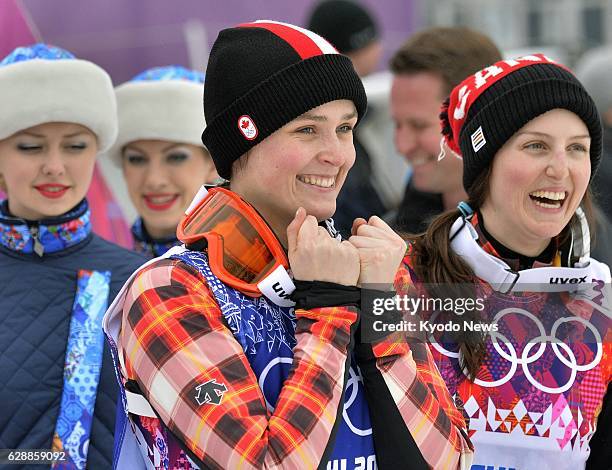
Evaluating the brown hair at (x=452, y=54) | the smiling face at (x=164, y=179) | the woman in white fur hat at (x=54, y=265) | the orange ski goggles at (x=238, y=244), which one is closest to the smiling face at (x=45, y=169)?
the woman in white fur hat at (x=54, y=265)

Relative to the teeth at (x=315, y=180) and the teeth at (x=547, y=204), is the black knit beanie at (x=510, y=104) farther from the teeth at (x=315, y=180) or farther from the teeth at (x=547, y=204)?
the teeth at (x=315, y=180)

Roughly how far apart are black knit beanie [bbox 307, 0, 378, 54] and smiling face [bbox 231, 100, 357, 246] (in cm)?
359

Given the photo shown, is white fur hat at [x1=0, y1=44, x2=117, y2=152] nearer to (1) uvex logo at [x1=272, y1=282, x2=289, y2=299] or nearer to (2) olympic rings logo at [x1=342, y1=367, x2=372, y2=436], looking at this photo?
(1) uvex logo at [x1=272, y1=282, x2=289, y2=299]

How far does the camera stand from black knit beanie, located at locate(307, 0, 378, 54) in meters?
5.60

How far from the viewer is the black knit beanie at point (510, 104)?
100.0 inches

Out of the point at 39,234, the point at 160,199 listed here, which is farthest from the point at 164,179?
the point at 39,234

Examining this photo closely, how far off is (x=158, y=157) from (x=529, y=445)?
6.45 ft

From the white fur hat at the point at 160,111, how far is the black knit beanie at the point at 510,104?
4.46 feet

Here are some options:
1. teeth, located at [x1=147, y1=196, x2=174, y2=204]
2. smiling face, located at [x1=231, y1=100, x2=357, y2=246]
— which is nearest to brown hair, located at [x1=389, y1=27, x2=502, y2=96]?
→ teeth, located at [x1=147, y1=196, x2=174, y2=204]

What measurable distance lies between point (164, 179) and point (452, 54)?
1232 mm

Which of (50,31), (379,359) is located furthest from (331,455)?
(50,31)

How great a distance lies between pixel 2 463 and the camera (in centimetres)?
262

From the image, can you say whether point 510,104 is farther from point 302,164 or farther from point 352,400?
point 352,400

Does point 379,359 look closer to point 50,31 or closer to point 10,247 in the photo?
point 10,247
